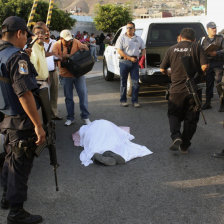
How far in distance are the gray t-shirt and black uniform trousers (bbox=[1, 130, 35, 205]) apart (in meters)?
4.62

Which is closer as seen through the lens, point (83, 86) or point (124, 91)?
point (83, 86)

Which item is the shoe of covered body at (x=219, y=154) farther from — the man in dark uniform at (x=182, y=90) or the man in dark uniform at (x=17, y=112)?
the man in dark uniform at (x=17, y=112)

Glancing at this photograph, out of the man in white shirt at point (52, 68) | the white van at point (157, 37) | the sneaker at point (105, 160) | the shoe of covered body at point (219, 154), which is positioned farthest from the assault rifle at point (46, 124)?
A: the white van at point (157, 37)

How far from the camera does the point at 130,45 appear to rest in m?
7.12

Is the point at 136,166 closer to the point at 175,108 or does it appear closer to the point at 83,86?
the point at 175,108

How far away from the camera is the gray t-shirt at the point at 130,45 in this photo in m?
7.13

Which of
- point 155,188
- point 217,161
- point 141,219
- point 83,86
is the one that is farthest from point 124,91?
point 141,219

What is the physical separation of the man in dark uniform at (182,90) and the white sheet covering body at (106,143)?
1.79ft

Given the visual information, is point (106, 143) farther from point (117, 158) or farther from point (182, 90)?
point (182, 90)

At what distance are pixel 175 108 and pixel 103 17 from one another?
25.5 metres

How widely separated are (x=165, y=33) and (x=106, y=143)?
4557mm

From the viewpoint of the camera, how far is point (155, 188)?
3705 mm

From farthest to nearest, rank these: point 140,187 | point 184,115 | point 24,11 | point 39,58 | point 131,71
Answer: point 24,11
point 131,71
point 39,58
point 184,115
point 140,187

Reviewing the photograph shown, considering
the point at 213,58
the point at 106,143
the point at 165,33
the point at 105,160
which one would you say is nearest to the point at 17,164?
the point at 105,160
